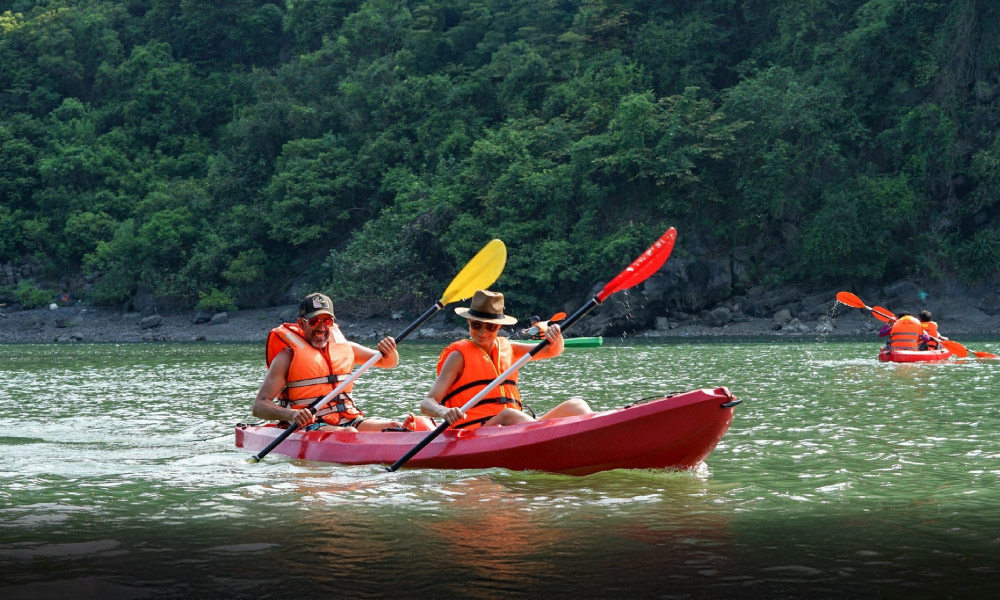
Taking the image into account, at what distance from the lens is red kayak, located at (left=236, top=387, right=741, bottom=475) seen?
21.2 feet

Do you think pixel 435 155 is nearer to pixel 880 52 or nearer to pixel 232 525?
pixel 880 52

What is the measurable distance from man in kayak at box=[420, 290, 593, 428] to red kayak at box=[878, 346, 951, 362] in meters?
11.9

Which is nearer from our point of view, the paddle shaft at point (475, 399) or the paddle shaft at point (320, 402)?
the paddle shaft at point (475, 399)

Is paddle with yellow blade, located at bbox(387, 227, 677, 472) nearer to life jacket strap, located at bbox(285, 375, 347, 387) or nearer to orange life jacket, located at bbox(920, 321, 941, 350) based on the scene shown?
life jacket strap, located at bbox(285, 375, 347, 387)

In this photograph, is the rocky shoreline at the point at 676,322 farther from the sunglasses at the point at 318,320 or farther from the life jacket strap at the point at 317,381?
the sunglasses at the point at 318,320

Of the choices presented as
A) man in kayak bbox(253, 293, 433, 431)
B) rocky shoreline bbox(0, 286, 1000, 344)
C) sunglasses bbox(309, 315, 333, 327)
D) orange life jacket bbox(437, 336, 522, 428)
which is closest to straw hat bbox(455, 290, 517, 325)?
orange life jacket bbox(437, 336, 522, 428)

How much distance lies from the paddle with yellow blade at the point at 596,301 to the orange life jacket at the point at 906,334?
11093 millimetres

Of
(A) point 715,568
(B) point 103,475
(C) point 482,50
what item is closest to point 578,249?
(C) point 482,50

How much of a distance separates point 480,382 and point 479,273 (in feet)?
5.62

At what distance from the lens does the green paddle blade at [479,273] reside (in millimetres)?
8516

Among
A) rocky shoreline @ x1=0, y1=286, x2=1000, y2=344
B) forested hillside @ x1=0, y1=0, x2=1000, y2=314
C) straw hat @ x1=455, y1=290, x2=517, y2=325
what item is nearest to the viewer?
straw hat @ x1=455, y1=290, x2=517, y2=325

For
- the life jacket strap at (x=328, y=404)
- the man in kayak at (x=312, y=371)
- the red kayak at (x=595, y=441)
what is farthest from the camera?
the life jacket strap at (x=328, y=404)

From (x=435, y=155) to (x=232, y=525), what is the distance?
35033 millimetres

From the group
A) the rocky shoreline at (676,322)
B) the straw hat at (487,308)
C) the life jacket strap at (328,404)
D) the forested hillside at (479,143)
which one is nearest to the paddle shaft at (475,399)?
the straw hat at (487,308)
